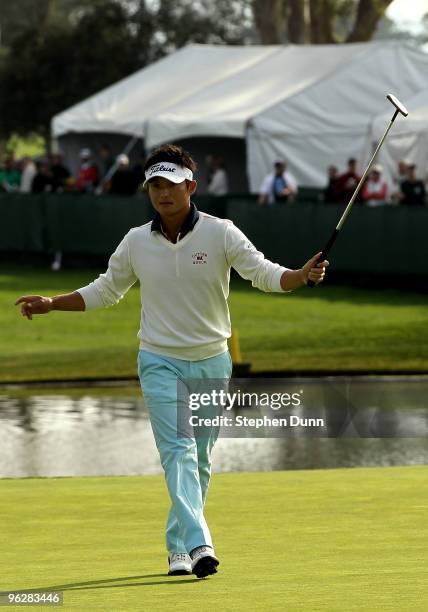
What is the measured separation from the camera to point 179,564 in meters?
7.86

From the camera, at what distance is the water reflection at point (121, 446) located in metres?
13.6

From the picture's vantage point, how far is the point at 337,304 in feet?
93.7

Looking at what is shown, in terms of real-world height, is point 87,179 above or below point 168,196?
below

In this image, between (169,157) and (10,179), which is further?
(10,179)

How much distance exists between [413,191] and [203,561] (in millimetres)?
23072

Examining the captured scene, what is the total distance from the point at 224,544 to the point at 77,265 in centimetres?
2859

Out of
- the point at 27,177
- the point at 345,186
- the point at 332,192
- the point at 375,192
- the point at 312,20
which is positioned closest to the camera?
the point at 375,192

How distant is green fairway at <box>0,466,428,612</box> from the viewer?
7.09m

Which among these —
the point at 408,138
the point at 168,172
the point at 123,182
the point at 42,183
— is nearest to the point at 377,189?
the point at 408,138

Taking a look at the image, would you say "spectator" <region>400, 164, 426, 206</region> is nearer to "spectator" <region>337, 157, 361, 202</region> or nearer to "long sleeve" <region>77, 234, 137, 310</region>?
"spectator" <region>337, 157, 361, 202</region>

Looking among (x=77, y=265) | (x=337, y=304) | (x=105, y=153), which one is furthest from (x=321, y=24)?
(x=337, y=304)

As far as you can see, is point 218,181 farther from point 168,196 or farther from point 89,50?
point 168,196

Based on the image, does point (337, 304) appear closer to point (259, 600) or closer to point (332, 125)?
point (332, 125)

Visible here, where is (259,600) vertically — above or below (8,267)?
above
